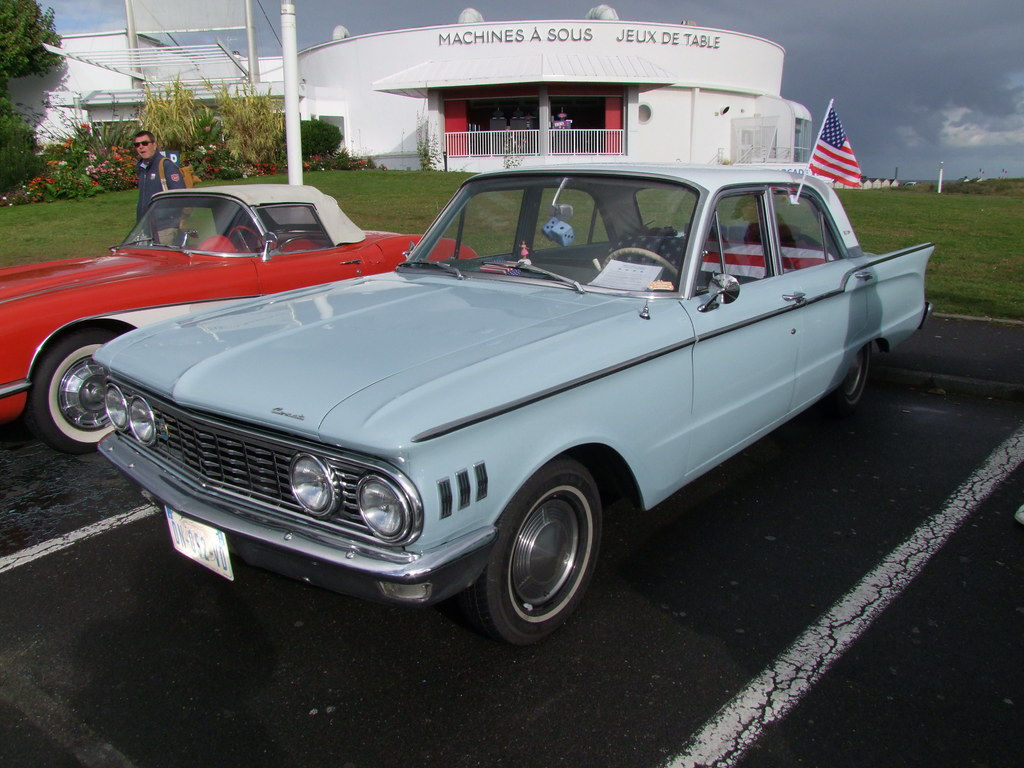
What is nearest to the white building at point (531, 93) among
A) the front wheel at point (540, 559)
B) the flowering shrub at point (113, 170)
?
the flowering shrub at point (113, 170)

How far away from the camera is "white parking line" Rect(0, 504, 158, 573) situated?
11.6ft

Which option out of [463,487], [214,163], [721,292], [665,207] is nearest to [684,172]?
[665,207]

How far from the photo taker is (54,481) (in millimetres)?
4445

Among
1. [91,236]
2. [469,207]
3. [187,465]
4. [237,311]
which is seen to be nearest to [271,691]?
[187,465]

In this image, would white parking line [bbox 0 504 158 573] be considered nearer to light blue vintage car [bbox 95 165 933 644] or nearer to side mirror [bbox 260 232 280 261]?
light blue vintage car [bbox 95 165 933 644]

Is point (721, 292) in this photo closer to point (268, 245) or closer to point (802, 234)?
point (802, 234)

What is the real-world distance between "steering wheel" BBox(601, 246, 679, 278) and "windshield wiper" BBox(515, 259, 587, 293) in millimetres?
183

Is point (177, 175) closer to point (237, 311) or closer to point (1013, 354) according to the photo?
point (237, 311)

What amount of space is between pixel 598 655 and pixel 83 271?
4.36 m

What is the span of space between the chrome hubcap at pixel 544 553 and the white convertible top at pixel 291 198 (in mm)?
4064

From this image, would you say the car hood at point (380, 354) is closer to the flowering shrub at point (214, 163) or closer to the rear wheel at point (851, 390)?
the rear wheel at point (851, 390)

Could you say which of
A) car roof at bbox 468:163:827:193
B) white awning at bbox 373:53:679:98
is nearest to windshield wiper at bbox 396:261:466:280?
car roof at bbox 468:163:827:193

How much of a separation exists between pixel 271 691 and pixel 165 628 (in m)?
0.63

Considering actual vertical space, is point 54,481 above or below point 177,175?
below
